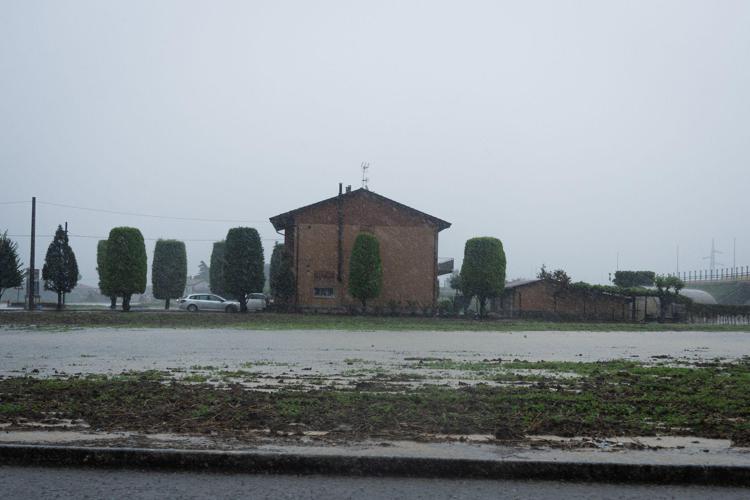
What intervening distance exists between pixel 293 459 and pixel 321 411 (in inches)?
76.4

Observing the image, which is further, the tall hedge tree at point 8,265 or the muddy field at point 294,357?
the tall hedge tree at point 8,265

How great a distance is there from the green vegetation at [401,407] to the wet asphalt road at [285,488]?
1.08 meters

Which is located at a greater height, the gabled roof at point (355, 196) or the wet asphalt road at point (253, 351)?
the gabled roof at point (355, 196)

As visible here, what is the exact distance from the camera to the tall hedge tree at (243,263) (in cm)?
4888

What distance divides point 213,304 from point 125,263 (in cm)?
763

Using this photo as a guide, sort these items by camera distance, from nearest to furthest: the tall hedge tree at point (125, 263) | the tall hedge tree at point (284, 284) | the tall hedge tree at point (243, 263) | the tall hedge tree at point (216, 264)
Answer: the tall hedge tree at point (284, 284)
the tall hedge tree at point (243, 263)
the tall hedge tree at point (125, 263)
the tall hedge tree at point (216, 264)

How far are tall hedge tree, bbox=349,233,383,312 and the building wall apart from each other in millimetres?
2186

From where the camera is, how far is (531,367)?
42.8 feet

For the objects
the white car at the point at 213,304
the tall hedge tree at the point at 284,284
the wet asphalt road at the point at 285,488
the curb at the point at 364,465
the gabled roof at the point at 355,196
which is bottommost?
the white car at the point at 213,304

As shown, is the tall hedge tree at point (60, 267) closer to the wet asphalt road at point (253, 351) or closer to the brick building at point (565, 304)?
the wet asphalt road at point (253, 351)

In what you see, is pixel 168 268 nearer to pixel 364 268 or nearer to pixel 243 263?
pixel 243 263

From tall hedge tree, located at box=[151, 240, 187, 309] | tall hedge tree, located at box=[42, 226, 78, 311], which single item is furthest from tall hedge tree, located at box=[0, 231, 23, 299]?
tall hedge tree, located at box=[151, 240, 187, 309]

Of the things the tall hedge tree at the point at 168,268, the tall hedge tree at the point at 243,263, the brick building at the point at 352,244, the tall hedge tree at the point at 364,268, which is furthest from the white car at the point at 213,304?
the tall hedge tree at the point at 168,268

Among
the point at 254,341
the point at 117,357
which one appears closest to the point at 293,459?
the point at 117,357
